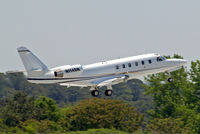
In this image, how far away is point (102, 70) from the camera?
62.8 meters

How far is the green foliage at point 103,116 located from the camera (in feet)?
271

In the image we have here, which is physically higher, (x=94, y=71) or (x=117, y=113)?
(x=94, y=71)

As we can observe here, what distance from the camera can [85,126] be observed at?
272 feet

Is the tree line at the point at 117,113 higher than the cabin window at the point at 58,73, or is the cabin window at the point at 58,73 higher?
the cabin window at the point at 58,73

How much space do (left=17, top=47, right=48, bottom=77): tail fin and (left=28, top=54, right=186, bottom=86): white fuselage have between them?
1.43 ft

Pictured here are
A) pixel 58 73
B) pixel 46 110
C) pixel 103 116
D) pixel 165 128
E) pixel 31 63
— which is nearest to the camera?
pixel 31 63

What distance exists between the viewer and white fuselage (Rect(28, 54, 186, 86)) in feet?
198

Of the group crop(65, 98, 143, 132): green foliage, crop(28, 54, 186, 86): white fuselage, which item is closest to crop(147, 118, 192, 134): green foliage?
crop(65, 98, 143, 132): green foliage

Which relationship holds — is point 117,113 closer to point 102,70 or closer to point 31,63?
point 102,70

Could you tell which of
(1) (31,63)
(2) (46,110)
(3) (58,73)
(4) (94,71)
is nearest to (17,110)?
(2) (46,110)

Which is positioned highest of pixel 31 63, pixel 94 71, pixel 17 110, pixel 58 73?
pixel 31 63

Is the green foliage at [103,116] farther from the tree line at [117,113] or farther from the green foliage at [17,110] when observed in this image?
the green foliage at [17,110]

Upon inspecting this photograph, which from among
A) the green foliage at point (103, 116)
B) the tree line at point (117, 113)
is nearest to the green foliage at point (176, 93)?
the tree line at point (117, 113)

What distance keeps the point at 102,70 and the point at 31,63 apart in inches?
324
